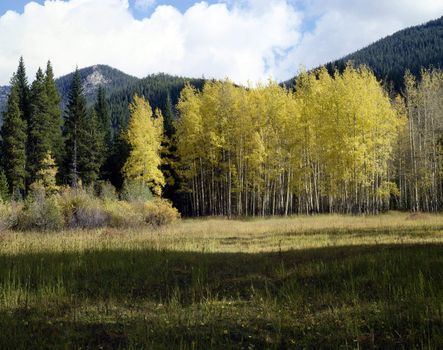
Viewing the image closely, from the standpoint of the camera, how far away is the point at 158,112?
42406 mm

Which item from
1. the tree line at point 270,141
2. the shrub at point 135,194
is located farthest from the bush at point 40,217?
the tree line at point 270,141

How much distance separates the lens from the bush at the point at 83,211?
22.4 meters

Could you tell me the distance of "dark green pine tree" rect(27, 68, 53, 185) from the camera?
43250mm

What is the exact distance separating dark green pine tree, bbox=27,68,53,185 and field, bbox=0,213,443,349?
3499 centimetres

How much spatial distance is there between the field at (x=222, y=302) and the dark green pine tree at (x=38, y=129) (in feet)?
115

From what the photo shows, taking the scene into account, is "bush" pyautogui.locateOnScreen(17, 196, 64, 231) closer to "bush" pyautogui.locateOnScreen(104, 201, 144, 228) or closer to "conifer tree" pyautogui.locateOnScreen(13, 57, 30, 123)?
"bush" pyautogui.locateOnScreen(104, 201, 144, 228)

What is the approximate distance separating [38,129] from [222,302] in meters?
43.8

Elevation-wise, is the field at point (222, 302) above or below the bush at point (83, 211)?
below

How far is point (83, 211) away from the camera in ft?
74.3

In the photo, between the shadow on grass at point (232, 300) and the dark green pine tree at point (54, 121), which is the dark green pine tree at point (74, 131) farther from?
the shadow on grass at point (232, 300)

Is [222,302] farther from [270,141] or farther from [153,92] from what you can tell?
[153,92]

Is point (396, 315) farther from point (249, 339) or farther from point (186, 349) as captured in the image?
point (186, 349)

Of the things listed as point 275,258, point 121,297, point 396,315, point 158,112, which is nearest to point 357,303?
point 396,315

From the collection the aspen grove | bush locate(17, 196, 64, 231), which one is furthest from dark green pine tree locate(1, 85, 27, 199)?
bush locate(17, 196, 64, 231)
